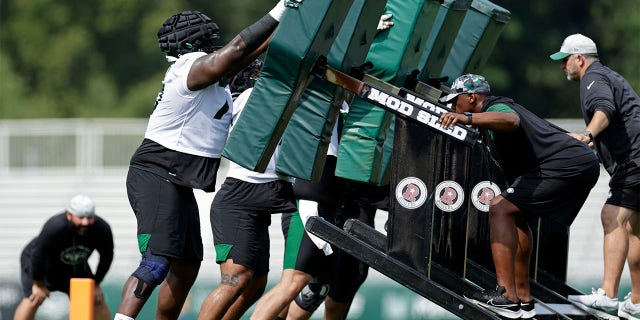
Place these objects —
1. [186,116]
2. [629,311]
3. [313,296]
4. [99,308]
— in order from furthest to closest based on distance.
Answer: [99,308]
[313,296]
[629,311]
[186,116]

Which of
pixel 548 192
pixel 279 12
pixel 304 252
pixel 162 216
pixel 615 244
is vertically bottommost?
pixel 304 252

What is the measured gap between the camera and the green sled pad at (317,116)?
8.31 metres

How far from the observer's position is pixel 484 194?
9.46 meters

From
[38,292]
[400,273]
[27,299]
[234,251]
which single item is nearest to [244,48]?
[234,251]

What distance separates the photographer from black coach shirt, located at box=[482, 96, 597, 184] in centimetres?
852

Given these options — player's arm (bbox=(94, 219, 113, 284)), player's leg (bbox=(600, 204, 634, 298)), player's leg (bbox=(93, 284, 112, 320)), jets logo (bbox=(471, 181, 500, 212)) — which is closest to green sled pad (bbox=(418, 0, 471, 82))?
jets logo (bbox=(471, 181, 500, 212))

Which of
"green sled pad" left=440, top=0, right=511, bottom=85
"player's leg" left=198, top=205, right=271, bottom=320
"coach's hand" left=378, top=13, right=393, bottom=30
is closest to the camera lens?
"player's leg" left=198, top=205, right=271, bottom=320

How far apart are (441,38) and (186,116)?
2.28m

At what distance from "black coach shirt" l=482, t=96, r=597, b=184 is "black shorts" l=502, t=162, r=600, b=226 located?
5 centimetres

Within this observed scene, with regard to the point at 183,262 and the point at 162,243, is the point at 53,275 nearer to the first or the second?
the point at 183,262

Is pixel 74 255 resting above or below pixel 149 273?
below

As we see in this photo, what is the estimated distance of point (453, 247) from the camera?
8875 millimetres

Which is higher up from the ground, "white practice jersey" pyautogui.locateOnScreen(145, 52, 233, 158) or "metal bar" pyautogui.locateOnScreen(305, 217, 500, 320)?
"white practice jersey" pyautogui.locateOnScreen(145, 52, 233, 158)

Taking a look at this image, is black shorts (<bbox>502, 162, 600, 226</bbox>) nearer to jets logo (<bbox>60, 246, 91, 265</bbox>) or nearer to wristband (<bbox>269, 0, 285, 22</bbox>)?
wristband (<bbox>269, 0, 285, 22</bbox>)
